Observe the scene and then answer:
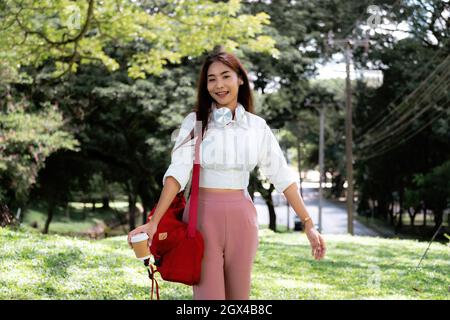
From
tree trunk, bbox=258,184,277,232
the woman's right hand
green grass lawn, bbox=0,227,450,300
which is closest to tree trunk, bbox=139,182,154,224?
tree trunk, bbox=258,184,277,232

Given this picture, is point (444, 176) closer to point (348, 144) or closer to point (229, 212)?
point (348, 144)

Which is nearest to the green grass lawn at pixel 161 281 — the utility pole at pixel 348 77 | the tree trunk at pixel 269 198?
the utility pole at pixel 348 77

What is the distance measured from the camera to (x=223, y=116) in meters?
2.92

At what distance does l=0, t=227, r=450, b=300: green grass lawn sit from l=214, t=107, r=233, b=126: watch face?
141 inches

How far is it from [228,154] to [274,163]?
0.27 m

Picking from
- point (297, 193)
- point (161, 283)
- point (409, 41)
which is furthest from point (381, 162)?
point (297, 193)

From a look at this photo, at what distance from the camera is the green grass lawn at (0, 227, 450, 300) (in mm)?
6320

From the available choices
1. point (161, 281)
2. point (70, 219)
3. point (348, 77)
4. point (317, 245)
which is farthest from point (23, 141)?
point (70, 219)

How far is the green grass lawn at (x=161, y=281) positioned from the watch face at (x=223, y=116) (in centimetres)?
358

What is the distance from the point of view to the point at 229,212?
2887mm

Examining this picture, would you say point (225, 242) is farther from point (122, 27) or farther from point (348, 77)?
point (348, 77)

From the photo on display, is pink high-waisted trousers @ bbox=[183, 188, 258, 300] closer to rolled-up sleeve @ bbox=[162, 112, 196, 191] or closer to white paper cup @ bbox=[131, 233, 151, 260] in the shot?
rolled-up sleeve @ bbox=[162, 112, 196, 191]

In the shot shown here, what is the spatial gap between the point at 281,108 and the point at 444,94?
19.7 ft

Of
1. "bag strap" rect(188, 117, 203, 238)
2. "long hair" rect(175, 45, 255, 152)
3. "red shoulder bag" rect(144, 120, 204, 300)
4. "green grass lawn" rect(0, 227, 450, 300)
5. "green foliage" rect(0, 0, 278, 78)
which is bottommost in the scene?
"green grass lawn" rect(0, 227, 450, 300)
